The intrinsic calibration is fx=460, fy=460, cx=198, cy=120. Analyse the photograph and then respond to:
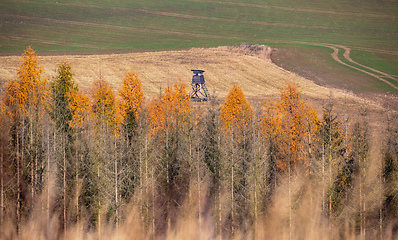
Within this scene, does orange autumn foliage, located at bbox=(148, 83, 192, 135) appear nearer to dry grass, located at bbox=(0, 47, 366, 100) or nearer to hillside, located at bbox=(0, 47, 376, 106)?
hillside, located at bbox=(0, 47, 376, 106)


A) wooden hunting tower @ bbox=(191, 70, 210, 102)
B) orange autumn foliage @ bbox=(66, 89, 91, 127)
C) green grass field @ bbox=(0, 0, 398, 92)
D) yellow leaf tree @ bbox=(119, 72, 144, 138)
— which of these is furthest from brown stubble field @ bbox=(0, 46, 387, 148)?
orange autumn foliage @ bbox=(66, 89, 91, 127)

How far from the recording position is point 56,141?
41719mm

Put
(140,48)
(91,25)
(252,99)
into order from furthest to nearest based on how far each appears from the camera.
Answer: (91,25)
(140,48)
(252,99)

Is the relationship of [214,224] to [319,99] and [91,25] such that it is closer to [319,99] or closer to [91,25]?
[319,99]

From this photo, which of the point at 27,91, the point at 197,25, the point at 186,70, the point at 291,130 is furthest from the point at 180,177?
the point at 197,25

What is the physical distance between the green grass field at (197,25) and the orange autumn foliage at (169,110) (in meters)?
73.0

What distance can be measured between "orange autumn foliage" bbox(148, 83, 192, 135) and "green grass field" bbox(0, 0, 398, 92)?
73.0m

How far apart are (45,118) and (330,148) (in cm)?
2831

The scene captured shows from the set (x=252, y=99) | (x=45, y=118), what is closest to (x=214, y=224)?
(x=45, y=118)

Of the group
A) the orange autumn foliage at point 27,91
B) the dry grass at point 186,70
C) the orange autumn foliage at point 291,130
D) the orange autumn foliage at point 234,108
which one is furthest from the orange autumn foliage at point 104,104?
the dry grass at point 186,70

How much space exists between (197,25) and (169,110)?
4542 inches

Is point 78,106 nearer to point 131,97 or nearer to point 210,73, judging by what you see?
point 131,97

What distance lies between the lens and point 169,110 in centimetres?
5469

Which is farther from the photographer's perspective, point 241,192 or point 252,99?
point 252,99
